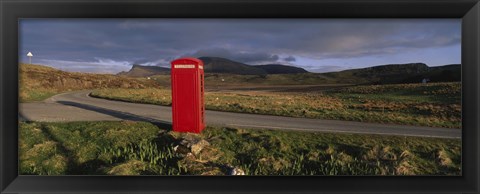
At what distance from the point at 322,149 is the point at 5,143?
3840mm

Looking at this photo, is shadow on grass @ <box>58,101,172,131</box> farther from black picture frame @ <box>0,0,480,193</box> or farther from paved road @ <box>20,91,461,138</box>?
black picture frame @ <box>0,0,480,193</box>

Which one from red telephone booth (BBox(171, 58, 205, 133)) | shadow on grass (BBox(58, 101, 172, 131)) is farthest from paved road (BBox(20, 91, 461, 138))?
red telephone booth (BBox(171, 58, 205, 133))

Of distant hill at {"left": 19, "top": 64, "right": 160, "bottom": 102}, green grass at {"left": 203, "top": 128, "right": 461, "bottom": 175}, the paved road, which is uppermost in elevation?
distant hill at {"left": 19, "top": 64, "right": 160, "bottom": 102}

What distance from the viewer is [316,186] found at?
252 cm

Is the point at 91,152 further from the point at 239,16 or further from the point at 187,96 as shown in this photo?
the point at 239,16

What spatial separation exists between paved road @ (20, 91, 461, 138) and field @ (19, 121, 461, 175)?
0.17 meters

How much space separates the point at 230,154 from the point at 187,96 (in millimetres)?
1168

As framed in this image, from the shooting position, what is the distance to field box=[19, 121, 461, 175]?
3119 mm

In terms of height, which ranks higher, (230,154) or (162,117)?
(162,117)

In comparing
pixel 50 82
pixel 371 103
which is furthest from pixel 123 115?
pixel 371 103

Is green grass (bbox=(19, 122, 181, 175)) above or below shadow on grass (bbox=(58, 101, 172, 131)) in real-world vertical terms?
below

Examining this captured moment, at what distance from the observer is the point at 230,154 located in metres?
3.61

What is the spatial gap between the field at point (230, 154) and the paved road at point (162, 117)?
17 cm

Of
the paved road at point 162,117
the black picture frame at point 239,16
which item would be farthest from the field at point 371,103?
the black picture frame at point 239,16
